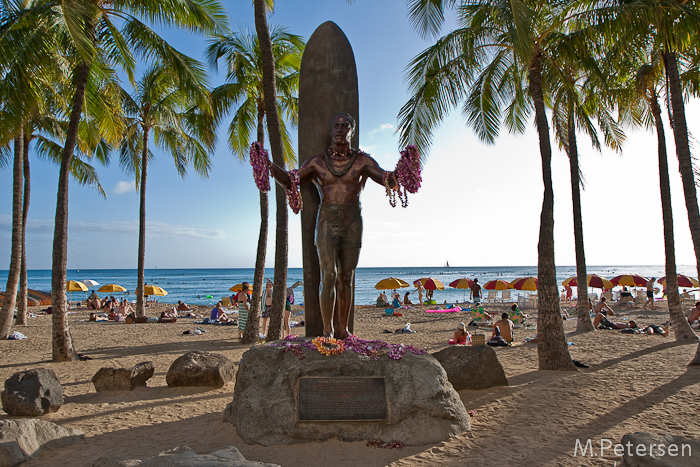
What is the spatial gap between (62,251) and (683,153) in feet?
41.2

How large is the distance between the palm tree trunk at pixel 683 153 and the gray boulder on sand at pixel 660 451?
5955 mm

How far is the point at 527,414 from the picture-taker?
5.25m

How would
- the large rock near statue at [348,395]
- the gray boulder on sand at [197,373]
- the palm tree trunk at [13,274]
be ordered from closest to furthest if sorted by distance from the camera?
1. the large rock near statue at [348,395]
2. the gray boulder on sand at [197,373]
3. the palm tree trunk at [13,274]

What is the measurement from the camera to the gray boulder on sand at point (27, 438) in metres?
3.85

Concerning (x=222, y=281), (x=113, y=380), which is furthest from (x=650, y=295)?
(x=222, y=281)

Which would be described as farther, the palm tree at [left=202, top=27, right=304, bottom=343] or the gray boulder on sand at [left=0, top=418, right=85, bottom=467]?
the palm tree at [left=202, top=27, right=304, bottom=343]

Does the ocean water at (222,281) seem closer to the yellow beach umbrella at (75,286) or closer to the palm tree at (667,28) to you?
the yellow beach umbrella at (75,286)

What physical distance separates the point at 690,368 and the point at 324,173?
7500 millimetres

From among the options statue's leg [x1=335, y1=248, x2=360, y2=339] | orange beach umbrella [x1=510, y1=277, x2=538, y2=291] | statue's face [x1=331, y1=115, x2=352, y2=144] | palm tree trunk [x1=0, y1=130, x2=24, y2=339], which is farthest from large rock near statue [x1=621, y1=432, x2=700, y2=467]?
orange beach umbrella [x1=510, y1=277, x2=538, y2=291]

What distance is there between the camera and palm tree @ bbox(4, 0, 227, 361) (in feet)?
28.9

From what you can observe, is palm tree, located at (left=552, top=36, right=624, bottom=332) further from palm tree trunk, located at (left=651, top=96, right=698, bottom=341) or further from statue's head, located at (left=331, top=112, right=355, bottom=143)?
statue's head, located at (left=331, top=112, right=355, bottom=143)

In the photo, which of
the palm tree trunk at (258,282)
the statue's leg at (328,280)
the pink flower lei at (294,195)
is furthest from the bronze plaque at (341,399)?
the palm tree trunk at (258,282)

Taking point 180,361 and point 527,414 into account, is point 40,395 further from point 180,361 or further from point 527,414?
point 527,414

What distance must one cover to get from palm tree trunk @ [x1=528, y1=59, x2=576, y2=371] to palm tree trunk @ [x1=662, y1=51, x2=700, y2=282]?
256 centimetres
